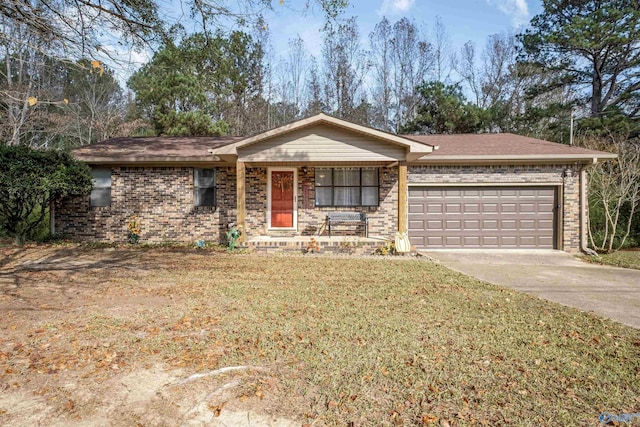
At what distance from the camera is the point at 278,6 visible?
7004 millimetres

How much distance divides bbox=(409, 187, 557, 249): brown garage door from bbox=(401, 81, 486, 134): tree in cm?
959

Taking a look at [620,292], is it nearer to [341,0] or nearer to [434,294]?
[434,294]

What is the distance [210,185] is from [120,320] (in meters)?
7.35

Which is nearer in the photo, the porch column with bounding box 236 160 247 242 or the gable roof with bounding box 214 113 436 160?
the gable roof with bounding box 214 113 436 160

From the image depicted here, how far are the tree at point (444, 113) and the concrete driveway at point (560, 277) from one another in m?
10.9

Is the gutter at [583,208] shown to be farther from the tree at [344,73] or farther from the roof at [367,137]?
the tree at [344,73]

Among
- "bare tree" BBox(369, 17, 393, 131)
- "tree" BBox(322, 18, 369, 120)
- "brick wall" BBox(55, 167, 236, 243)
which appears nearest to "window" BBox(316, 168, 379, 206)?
"brick wall" BBox(55, 167, 236, 243)

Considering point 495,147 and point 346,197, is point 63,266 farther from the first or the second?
point 495,147

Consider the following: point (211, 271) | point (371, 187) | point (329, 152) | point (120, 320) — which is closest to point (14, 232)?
point (211, 271)

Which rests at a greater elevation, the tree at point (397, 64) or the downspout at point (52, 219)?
the tree at point (397, 64)

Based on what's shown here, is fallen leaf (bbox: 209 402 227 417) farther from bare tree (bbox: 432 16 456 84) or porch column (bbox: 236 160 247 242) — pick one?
bare tree (bbox: 432 16 456 84)

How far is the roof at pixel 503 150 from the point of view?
10.4 meters

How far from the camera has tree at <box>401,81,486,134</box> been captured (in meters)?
19.4

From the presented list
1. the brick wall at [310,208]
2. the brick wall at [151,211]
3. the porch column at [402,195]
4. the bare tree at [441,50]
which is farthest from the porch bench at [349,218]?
the bare tree at [441,50]
